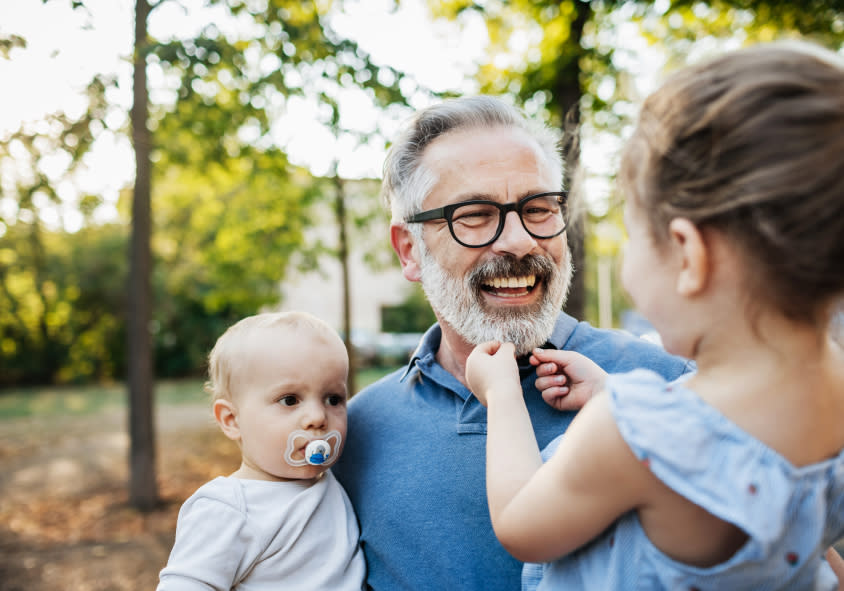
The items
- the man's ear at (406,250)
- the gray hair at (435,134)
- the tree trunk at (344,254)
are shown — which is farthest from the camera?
the tree trunk at (344,254)

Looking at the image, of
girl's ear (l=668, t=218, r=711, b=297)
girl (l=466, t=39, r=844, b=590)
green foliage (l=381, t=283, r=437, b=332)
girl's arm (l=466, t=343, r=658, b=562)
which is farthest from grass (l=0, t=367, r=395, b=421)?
girl's ear (l=668, t=218, r=711, b=297)

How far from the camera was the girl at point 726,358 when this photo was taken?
98 cm

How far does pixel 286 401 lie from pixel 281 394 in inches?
1.3

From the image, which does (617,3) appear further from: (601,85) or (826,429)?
(826,429)

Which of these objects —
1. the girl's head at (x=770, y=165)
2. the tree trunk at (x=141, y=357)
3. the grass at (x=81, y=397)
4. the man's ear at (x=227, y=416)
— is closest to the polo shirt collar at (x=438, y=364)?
the man's ear at (x=227, y=416)

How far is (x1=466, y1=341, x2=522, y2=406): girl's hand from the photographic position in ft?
4.93

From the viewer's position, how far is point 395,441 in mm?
2156

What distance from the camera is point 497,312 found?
217cm

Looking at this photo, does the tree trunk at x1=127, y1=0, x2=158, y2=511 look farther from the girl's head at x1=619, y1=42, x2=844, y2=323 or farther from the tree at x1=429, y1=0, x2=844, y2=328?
the girl's head at x1=619, y1=42, x2=844, y2=323

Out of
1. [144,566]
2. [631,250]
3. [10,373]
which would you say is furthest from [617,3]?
[10,373]

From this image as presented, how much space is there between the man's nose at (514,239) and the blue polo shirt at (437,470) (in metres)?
0.34

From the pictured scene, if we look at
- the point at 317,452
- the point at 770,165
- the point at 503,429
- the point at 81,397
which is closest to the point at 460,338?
the point at 317,452

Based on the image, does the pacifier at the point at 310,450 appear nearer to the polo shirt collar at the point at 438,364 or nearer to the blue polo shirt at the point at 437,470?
the blue polo shirt at the point at 437,470

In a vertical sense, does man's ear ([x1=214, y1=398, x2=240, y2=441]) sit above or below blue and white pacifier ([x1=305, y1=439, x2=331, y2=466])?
above
